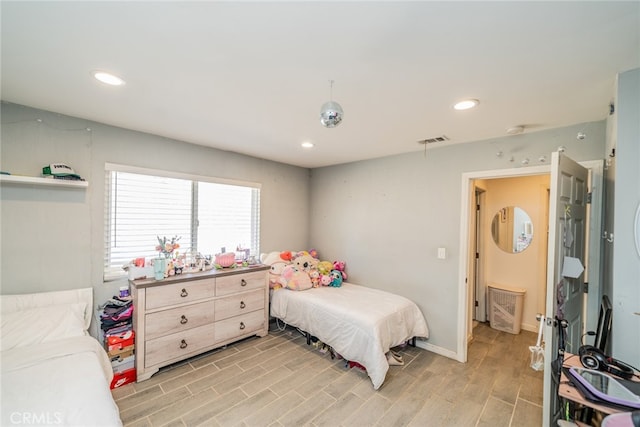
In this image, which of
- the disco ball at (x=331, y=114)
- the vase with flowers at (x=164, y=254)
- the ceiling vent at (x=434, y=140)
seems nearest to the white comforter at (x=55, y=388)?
the vase with flowers at (x=164, y=254)

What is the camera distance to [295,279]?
11.5 feet

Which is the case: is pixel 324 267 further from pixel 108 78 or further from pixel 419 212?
pixel 108 78

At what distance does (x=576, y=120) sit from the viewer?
2.22 metres

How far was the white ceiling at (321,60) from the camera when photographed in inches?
43.9

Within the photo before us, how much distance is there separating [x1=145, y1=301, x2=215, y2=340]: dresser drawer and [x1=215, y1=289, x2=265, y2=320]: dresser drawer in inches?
3.7

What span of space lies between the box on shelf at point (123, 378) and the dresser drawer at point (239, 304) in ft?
2.72

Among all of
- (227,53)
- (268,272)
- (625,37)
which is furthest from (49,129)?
(625,37)

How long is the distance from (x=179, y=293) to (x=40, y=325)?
96 centimetres

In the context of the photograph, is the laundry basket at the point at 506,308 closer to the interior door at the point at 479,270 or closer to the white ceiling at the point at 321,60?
the interior door at the point at 479,270

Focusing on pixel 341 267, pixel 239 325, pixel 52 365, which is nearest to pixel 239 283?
pixel 239 325

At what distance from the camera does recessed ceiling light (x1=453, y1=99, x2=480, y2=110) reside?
1915 mm

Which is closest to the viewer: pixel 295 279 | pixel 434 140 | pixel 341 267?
pixel 434 140

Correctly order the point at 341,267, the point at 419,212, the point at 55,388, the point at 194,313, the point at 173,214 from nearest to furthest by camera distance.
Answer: the point at 55,388
the point at 194,313
the point at 173,214
the point at 419,212
the point at 341,267

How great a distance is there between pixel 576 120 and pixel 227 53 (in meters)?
2.79
